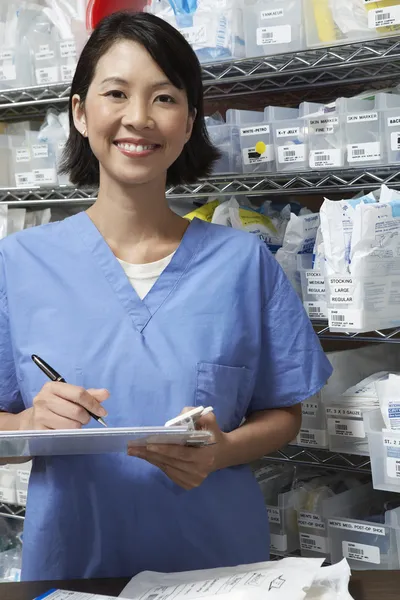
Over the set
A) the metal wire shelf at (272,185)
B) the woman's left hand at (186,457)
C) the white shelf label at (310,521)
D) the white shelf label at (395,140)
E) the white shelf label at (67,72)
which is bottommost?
the white shelf label at (310,521)

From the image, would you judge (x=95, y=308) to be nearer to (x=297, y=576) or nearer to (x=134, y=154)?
(x=134, y=154)

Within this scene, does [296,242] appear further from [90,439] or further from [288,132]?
[90,439]

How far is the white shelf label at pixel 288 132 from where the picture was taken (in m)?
1.88

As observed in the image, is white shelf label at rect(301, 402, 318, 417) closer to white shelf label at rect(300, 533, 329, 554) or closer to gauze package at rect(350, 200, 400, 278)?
white shelf label at rect(300, 533, 329, 554)

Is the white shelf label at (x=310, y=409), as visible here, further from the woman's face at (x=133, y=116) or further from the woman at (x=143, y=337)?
the woman's face at (x=133, y=116)

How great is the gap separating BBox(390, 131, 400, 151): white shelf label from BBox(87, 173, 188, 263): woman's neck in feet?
1.88

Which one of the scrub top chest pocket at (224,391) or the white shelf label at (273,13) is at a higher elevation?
the white shelf label at (273,13)

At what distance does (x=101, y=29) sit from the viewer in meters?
1.42

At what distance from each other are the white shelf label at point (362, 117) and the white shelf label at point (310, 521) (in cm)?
91

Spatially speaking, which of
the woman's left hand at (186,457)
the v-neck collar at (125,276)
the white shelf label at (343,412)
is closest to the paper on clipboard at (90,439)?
the woman's left hand at (186,457)

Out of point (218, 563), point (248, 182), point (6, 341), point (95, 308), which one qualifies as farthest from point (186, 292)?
point (248, 182)

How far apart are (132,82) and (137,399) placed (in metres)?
0.51

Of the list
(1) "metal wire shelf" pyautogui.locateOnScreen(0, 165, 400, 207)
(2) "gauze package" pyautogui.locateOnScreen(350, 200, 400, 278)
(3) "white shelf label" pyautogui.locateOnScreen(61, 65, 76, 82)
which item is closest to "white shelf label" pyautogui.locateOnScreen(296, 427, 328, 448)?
(2) "gauze package" pyautogui.locateOnScreen(350, 200, 400, 278)

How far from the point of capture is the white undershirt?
138 centimetres
